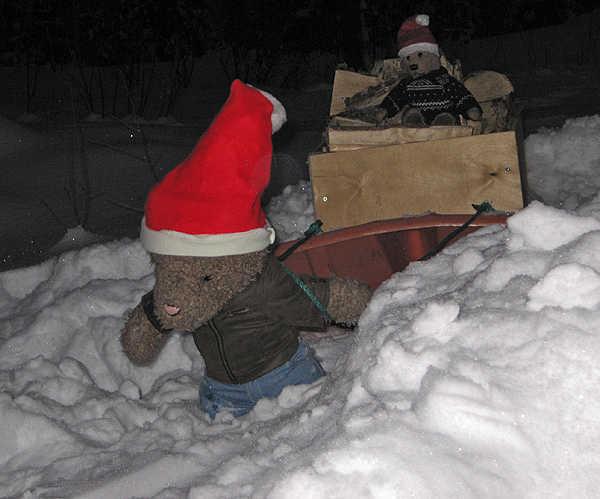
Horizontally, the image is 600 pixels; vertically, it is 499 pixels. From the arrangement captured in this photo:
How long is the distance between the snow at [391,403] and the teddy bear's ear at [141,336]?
18 centimetres

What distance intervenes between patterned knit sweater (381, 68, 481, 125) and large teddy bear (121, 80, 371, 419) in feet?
4.55

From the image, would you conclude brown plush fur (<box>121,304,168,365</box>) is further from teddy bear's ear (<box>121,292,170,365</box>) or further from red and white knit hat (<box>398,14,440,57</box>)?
red and white knit hat (<box>398,14,440,57</box>)

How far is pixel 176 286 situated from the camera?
5.60 feet

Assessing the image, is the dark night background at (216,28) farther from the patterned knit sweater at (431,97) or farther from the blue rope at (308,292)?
the blue rope at (308,292)

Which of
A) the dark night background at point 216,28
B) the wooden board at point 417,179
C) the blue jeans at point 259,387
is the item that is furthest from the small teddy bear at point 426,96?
the dark night background at point 216,28

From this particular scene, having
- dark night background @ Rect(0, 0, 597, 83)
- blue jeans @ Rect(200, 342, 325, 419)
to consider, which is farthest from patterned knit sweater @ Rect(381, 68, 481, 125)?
dark night background @ Rect(0, 0, 597, 83)

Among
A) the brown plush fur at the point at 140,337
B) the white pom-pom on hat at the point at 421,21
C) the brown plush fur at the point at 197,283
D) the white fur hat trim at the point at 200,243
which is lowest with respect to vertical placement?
the brown plush fur at the point at 140,337

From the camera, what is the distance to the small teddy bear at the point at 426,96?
9.66ft

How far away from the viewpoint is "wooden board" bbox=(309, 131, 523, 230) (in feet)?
8.30

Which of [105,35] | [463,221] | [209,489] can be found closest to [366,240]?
[463,221]

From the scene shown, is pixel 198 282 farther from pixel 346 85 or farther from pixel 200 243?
pixel 346 85

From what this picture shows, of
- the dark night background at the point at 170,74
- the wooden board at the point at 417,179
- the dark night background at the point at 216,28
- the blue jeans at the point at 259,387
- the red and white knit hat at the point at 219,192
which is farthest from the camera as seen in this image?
the dark night background at the point at 216,28

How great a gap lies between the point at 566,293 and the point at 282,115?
3.22ft

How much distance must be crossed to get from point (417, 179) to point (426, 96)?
2.01 ft
